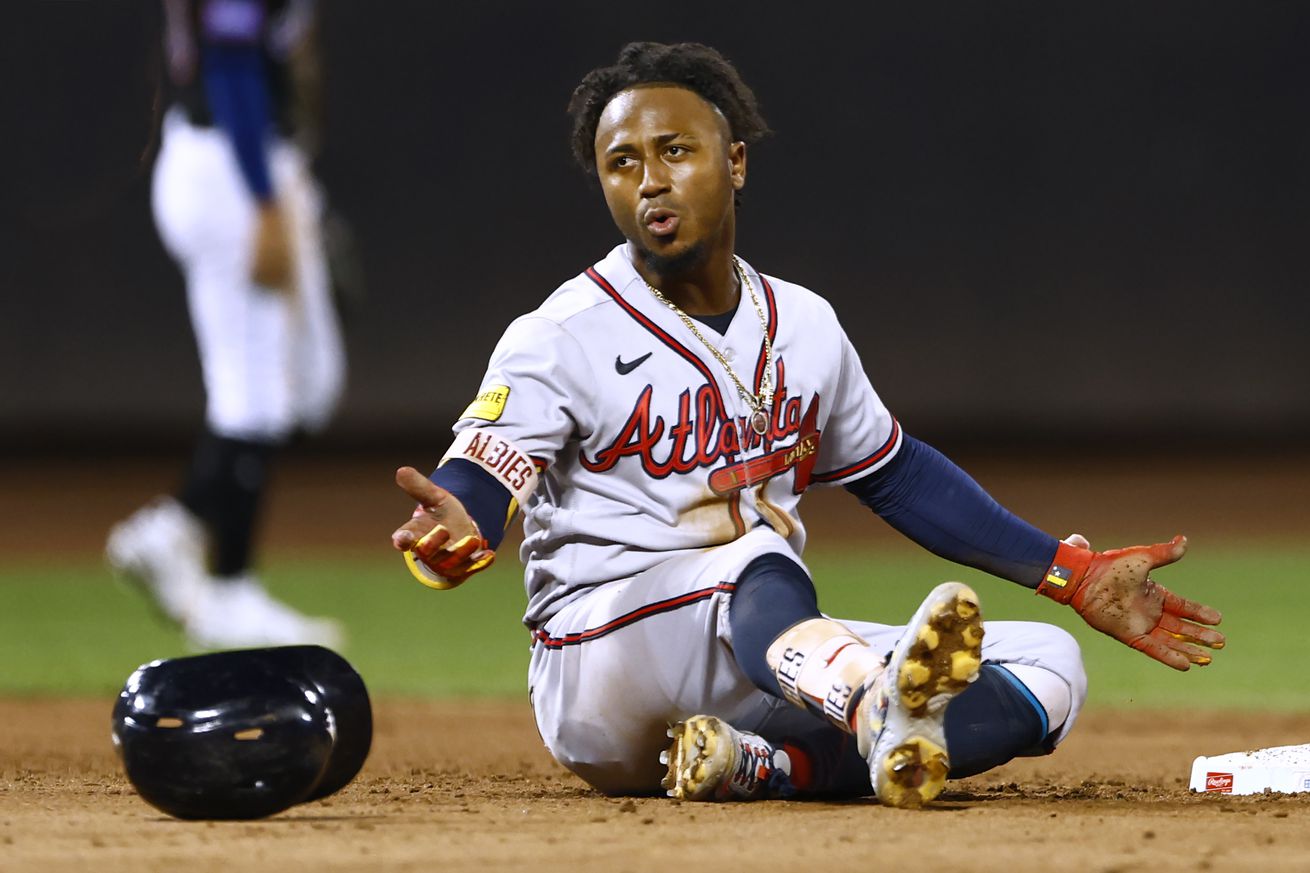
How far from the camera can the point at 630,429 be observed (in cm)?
314

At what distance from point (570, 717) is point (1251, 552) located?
7447 millimetres

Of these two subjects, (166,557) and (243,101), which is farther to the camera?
(243,101)

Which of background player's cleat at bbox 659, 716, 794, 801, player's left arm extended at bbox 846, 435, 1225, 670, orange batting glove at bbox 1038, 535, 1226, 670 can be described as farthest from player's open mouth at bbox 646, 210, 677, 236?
orange batting glove at bbox 1038, 535, 1226, 670

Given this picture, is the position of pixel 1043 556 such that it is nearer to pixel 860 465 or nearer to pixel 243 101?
pixel 860 465

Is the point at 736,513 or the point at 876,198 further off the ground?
the point at 876,198

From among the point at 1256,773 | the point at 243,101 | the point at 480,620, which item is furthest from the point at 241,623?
the point at 1256,773

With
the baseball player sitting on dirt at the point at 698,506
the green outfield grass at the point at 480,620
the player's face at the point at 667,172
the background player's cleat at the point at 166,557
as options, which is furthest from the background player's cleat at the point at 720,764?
the background player's cleat at the point at 166,557

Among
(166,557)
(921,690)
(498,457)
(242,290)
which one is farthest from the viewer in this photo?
(242,290)

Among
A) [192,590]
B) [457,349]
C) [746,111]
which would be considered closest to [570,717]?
[746,111]

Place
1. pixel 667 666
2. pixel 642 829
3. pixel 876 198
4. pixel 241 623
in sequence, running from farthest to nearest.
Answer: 1. pixel 876 198
2. pixel 241 623
3. pixel 667 666
4. pixel 642 829

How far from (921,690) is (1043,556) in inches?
36.2

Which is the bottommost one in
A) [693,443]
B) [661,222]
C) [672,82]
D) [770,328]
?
[693,443]

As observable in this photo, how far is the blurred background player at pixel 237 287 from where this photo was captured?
6.53 metres

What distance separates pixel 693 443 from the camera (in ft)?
10.4
